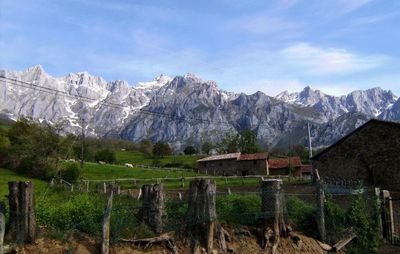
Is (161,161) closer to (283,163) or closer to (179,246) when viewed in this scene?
(283,163)

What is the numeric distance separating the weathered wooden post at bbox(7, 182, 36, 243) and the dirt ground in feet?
0.80

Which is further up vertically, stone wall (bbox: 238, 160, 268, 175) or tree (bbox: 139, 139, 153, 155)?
tree (bbox: 139, 139, 153, 155)

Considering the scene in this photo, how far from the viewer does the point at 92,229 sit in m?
10.1

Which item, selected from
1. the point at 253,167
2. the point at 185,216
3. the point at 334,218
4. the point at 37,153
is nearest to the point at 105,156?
the point at 253,167

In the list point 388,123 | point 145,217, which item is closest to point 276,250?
point 145,217

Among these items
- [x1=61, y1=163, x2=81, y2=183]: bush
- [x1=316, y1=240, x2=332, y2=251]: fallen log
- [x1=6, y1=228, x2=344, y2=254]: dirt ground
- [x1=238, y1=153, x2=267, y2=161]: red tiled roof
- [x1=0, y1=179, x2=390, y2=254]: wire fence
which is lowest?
[x1=316, y1=240, x2=332, y2=251]: fallen log

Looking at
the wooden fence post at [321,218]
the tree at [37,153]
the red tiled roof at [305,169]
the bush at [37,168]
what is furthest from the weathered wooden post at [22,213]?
the red tiled roof at [305,169]

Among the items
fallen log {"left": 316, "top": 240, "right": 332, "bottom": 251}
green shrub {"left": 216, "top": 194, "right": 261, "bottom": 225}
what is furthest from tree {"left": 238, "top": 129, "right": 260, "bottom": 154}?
green shrub {"left": 216, "top": 194, "right": 261, "bottom": 225}

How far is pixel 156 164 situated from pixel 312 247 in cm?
9729

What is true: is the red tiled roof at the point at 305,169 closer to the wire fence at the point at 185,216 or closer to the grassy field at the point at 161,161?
the grassy field at the point at 161,161

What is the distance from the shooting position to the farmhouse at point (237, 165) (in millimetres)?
97963

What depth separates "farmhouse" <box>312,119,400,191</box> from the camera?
40.9 meters

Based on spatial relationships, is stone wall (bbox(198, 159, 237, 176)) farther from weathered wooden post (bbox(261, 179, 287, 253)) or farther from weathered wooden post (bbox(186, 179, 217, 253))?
weathered wooden post (bbox(186, 179, 217, 253))

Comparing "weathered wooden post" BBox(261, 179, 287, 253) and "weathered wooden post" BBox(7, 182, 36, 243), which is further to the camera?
"weathered wooden post" BBox(261, 179, 287, 253)
